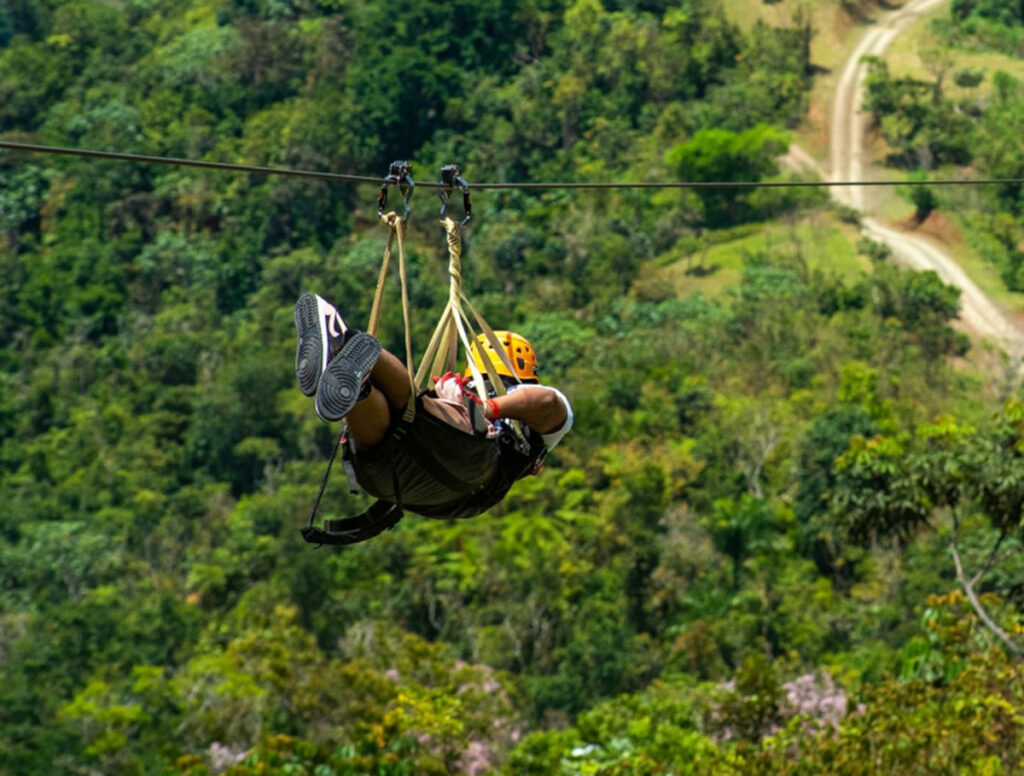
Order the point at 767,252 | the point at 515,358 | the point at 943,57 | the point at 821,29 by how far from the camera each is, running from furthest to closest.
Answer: the point at 821,29 < the point at 943,57 < the point at 767,252 < the point at 515,358

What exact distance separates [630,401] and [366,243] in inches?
423

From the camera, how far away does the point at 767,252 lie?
116 feet

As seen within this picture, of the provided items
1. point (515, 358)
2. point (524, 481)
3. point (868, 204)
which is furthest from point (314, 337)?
point (868, 204)

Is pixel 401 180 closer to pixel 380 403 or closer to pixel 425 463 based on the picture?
pixel 380 403

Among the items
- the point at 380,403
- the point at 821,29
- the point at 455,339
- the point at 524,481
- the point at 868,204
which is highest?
the point at 380,403

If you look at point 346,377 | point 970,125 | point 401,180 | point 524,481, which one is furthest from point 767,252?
point 346,377

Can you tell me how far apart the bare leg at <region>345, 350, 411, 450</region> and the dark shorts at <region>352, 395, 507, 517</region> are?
0.14ft

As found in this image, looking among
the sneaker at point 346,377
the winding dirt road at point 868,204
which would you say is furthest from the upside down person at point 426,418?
the winding dirt road at point 868,204

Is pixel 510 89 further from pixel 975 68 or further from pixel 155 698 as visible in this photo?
pixel 155 698

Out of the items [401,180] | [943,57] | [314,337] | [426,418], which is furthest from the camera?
[943,57]

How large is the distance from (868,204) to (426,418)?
112ft

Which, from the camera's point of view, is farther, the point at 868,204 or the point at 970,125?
the point at 970,125

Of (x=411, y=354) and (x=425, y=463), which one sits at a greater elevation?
(x=411, y=354)

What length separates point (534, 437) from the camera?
20.1 ft
